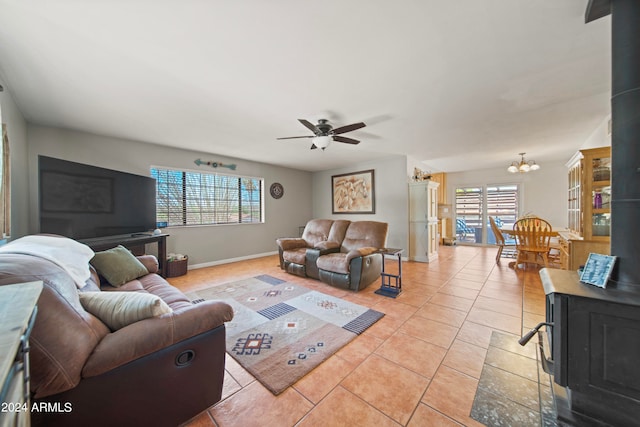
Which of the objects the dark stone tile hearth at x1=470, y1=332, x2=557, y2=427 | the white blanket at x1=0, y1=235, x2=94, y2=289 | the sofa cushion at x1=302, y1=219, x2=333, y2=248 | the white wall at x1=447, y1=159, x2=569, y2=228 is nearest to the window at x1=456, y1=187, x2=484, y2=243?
the white wall at x1=447, y1=159, x2=569, y2=228

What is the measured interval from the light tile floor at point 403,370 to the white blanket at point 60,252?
113 centimetres

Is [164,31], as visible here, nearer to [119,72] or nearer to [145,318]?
[119,72]

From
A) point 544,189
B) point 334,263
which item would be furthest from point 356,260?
point 544,189

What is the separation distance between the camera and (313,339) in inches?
81.9

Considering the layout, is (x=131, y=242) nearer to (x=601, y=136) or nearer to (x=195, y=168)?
(x=195, y=168)

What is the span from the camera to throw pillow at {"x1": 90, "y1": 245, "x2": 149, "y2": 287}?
2.16m

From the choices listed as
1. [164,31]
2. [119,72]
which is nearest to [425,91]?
[164,31]

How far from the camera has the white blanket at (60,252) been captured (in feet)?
4.00

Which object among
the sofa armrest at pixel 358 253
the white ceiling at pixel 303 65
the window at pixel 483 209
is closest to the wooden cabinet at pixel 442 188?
the window at pixel 483 209

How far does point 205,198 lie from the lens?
4.88m

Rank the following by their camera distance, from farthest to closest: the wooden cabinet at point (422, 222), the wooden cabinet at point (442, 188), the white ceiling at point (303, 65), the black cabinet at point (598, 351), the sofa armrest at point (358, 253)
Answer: the wooden cabinet at point (442, 188) < the wooden cabinet at point (422, 222) < the sofa armrest at point (358, 253) < the white ceiling at point (303, 65) < the black cabinet at point (598, 351)

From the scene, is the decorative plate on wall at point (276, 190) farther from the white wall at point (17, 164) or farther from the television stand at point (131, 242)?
the white wall at point (17, 164)

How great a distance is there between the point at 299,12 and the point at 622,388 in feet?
8.74

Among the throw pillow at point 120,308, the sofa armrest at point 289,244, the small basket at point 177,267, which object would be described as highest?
the throw pillow at point 120,308
